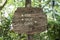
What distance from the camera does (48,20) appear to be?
230 cm

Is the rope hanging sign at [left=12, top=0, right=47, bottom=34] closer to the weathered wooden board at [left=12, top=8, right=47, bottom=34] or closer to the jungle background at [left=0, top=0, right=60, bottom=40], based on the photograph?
the weathered wooden board at [left=12, top=8, right=47, bottom=34]

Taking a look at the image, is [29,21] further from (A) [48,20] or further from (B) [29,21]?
(A) [48,20]

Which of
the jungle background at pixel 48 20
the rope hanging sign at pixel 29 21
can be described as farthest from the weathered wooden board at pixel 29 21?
the jungle background at pixel 48 20

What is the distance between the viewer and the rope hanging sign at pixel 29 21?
161cm

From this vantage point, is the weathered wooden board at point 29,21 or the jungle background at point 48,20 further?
the jungle background at point 48,20

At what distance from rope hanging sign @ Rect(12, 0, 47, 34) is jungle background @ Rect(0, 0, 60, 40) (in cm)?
50

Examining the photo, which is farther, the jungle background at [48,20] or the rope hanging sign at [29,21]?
the jungle background at [48,20]

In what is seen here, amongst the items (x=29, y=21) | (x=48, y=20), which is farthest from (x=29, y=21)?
(x=48, y=20)

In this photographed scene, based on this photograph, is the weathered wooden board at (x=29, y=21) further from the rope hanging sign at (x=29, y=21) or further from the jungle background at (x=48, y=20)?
the jungle background at (x=48, y=20)

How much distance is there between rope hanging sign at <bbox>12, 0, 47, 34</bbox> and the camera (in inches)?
63.3

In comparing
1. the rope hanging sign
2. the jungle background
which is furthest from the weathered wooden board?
the jungle background

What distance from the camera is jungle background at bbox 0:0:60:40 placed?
2.26m

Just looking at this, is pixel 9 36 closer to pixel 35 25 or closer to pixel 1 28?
pixel 1 28

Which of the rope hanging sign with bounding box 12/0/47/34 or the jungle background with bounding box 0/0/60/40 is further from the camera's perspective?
the jungle background with bounding box 0/0/60/40
